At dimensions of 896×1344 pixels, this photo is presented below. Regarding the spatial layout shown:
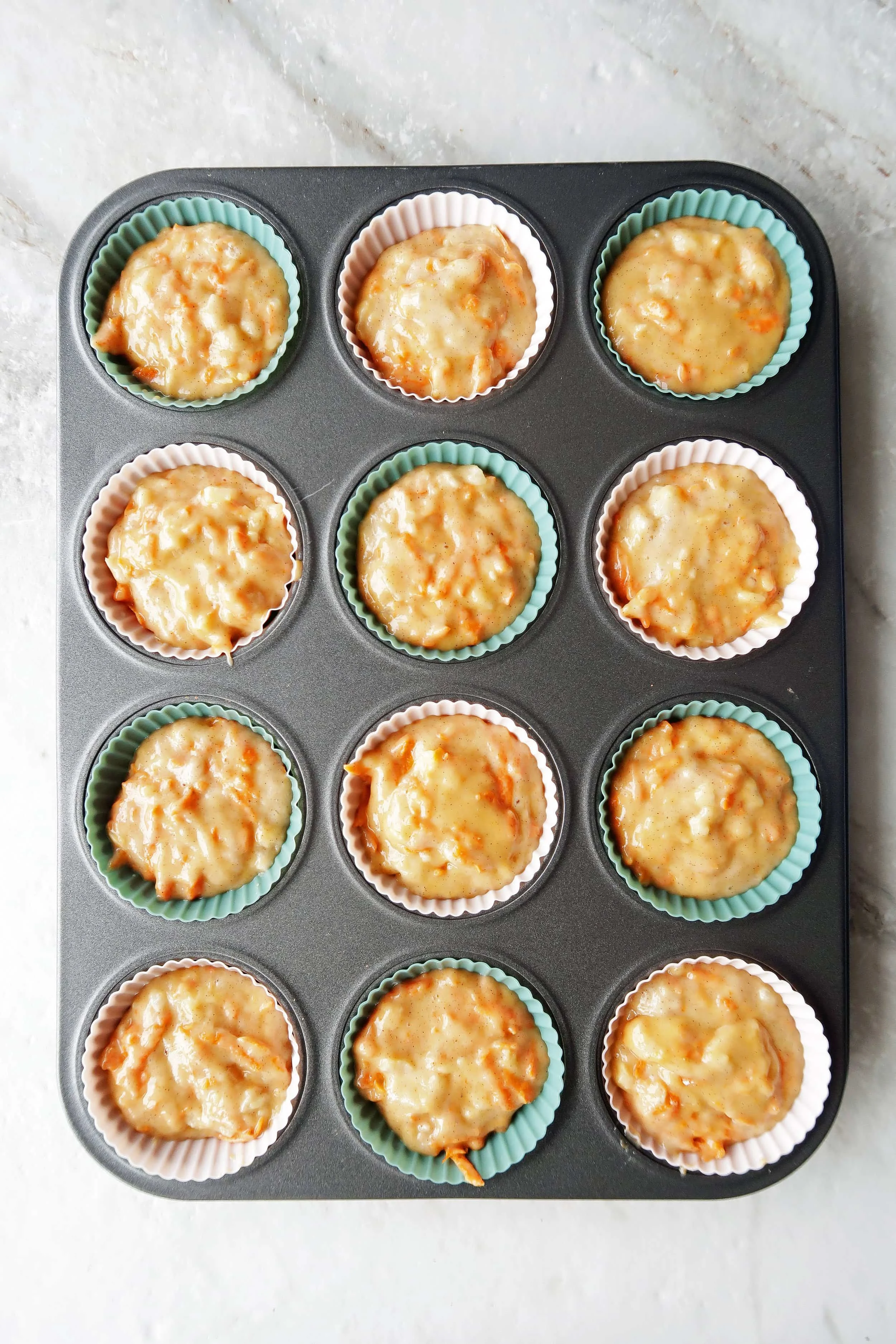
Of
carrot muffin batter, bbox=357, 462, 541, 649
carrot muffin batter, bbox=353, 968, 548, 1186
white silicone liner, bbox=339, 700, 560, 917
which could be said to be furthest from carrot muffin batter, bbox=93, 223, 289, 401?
carrot muffin batter, bbox=353, 968, 548, 1186

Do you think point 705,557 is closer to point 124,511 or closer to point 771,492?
point 771,492

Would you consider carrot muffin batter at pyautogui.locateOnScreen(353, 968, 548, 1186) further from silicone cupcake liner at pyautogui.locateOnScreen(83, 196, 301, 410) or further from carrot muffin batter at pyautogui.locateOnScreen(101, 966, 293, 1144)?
silicone cupcake liner at pyautogui.locateOnScreen(83, 196, 301, 410)

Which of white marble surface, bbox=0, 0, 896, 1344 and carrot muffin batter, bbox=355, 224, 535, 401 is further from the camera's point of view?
white marble surface, bbox=0, 0, 896, 1344

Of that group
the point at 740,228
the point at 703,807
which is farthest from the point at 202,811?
the point at 740,228

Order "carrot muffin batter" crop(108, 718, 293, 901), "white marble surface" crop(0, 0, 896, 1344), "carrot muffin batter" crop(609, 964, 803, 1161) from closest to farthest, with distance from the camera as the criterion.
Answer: "carrot muffin batter" crop(609, 964, 803, 1161), "carrot muffin batter" crop(108, 718, 293, 901), "white marble surface" crop(0, 0, 896, 1344)

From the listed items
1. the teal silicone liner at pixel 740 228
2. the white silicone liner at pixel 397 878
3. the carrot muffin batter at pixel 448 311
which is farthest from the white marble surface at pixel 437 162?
the white silicone liner at pixel 397 878

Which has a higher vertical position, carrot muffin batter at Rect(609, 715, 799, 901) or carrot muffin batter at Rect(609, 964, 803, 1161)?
carrot muffin batter at Rect(609, 715, 799, 901)
